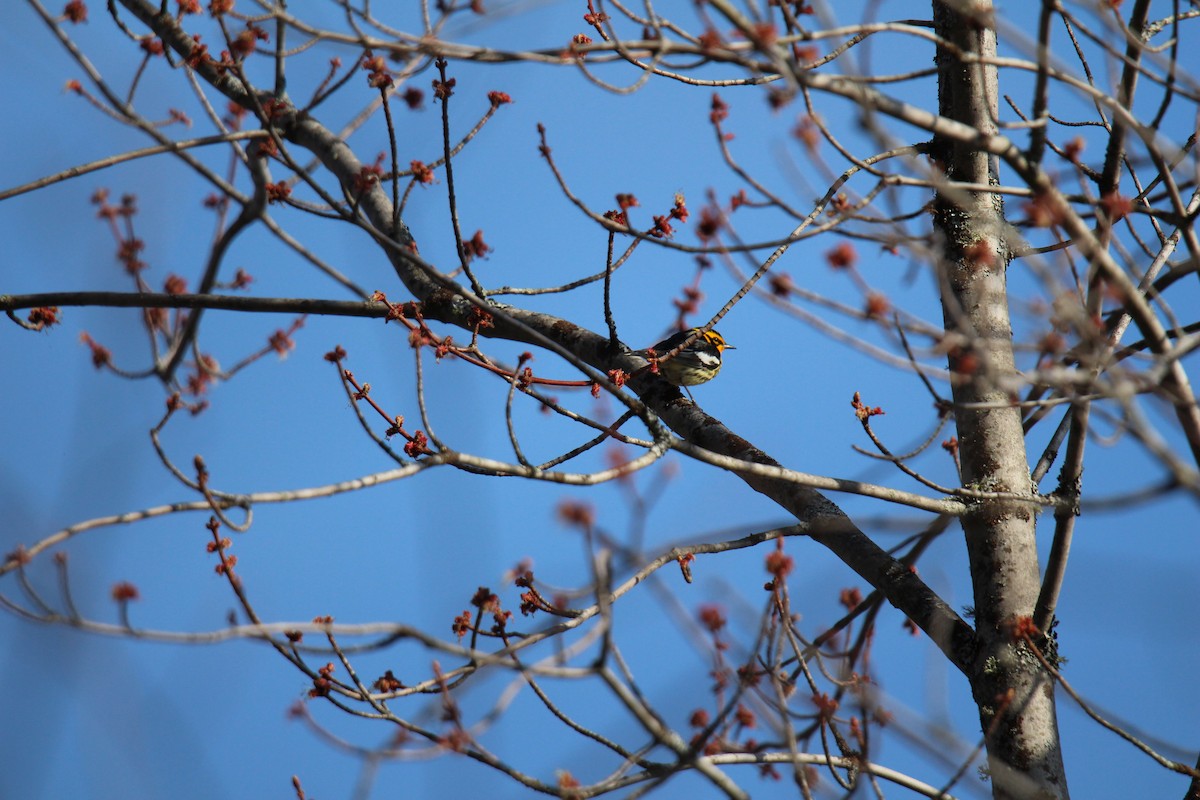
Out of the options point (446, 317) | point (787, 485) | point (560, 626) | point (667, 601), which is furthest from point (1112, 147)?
point (446, 317)

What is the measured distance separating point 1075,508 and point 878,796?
3.98 ft

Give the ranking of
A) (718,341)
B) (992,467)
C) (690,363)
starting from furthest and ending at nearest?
(718,341)
(690,363)
(992,467)

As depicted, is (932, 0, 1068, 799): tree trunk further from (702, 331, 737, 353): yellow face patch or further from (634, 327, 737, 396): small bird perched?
(702, 331, 737, 353): yellow face patch

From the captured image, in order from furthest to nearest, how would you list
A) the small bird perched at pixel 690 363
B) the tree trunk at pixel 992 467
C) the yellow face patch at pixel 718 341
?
the yellow face patch at pixel 718 341, the small bird perched at pixel 690 363, the tree trunk at pixel 992 467

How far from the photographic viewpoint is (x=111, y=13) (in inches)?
156

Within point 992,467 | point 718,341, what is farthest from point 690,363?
point 992,467

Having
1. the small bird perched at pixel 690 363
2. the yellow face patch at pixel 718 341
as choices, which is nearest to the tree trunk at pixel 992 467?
the small bird perched at pixel 690 363

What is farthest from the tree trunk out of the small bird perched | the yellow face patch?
the yellow face patch

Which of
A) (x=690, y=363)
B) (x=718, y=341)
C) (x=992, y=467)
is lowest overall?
(x=992, y=467)

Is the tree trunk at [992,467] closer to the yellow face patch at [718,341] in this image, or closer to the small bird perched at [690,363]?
the small bird perched at [690,363]

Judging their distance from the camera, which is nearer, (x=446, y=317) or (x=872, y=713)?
(x=872, y=713)

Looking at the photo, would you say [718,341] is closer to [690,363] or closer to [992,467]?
[690,363]

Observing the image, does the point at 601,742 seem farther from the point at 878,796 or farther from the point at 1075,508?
the point at 1075,508

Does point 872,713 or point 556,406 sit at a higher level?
point 556,406
